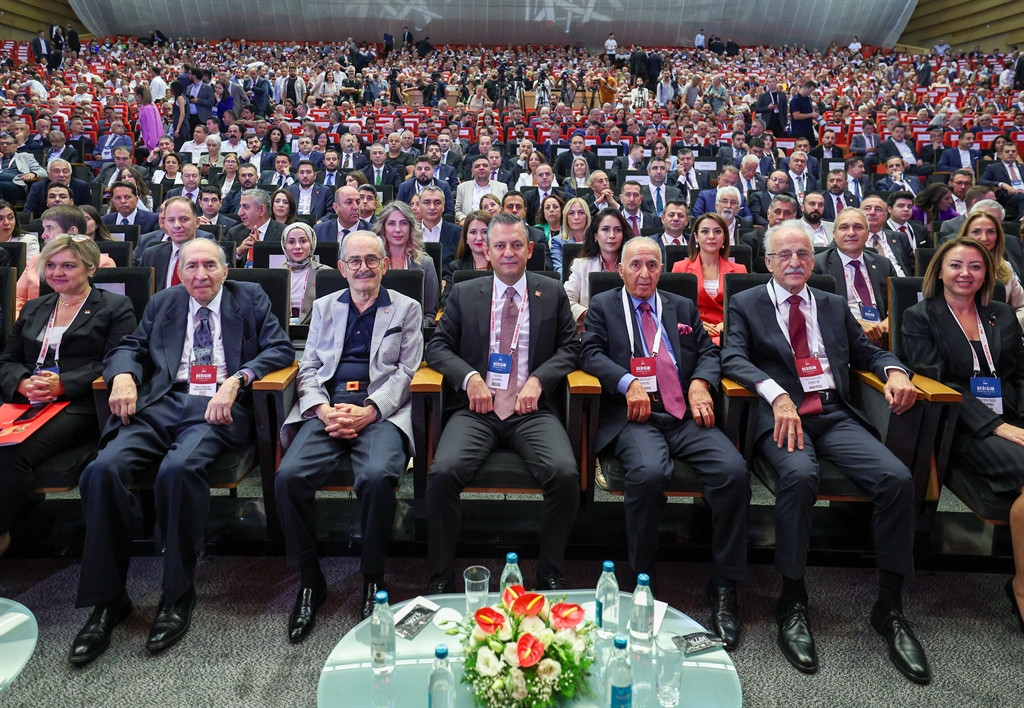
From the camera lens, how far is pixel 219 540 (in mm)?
2477

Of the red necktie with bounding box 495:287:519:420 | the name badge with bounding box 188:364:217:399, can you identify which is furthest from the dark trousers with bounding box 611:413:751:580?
the name badge with bounding box 188:364:217:399

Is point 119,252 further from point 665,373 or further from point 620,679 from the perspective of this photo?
point 620,679

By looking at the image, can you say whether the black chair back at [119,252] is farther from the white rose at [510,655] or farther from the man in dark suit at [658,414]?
the white rose at [510,655]

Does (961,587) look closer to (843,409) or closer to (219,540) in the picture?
(843,409)

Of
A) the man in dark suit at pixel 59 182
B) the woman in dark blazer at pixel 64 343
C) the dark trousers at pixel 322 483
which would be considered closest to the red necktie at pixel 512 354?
the dark trousers at pixel 322 483

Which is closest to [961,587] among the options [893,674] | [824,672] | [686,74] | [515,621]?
[893,674]

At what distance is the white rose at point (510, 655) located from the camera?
1.27 metres

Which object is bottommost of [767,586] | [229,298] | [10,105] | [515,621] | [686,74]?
[767,586]

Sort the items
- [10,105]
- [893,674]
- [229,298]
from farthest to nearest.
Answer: [10,105] → [229,298] → [893,674]

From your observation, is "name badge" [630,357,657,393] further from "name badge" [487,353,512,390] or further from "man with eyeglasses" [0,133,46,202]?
"man with eyeglasses" [0,133,46,202]

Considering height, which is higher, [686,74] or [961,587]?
[686,74]

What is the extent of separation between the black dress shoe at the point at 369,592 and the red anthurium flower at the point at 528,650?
97 cm

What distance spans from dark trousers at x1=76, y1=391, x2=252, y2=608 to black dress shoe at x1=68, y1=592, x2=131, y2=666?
5 cm

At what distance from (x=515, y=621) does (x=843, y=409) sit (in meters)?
1.61
